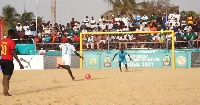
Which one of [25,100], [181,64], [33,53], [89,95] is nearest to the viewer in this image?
[25,100]

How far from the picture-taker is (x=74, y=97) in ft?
31.5

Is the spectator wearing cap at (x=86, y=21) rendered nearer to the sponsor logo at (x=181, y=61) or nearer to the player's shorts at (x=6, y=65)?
the sponsor logo at (x=181, y=61)

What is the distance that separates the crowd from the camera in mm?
24406

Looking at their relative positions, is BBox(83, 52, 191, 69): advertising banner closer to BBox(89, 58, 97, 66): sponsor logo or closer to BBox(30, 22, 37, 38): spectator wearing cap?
BBox(89, 58, 97, 66): sponsor logo

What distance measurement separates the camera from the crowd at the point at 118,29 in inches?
961

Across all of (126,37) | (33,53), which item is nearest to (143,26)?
(126,37)

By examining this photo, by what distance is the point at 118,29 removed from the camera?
26.0 meters

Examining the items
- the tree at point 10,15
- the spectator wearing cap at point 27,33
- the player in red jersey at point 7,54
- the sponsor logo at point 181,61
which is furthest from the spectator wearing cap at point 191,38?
the tree at point 10,15

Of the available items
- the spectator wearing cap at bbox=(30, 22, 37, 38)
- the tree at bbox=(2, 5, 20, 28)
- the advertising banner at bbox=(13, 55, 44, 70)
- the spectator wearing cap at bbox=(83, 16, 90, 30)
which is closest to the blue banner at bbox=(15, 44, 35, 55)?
the advertising banner at bbox=(13, 55, 44, 70)

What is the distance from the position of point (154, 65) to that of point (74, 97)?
47.2 ft

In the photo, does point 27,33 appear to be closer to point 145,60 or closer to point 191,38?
point 145,60

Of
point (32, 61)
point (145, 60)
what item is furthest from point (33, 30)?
point (145, 60)

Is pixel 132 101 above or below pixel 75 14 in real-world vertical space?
below

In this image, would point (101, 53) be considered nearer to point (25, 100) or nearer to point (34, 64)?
point (34, 64)
